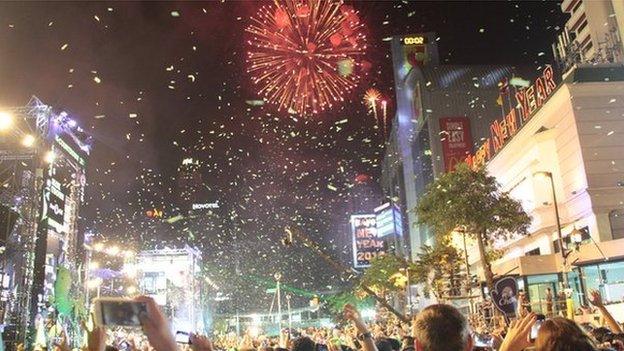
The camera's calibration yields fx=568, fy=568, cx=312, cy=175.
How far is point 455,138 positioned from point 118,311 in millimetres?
60441

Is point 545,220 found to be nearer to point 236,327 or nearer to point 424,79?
point 424,79

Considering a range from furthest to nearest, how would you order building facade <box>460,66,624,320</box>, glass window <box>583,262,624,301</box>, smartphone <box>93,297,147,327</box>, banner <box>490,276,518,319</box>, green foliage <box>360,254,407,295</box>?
green foliage <box>360,254,407,295</box>, building facade <box>460,66,624,320</box>, glass window <box>583,262,624,301</box>, banner <box>490,276,518,319</box>, smartphone <box>93,297,147,327</box>

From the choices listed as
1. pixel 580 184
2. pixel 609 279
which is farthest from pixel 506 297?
pixel 580 184

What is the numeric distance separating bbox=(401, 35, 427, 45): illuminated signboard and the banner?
74795mm

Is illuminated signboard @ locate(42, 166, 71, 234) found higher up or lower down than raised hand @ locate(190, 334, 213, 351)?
higher up

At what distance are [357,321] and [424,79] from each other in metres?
69.4

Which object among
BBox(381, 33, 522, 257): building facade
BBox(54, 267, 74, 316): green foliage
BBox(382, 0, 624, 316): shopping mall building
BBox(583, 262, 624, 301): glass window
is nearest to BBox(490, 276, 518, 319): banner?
BBox(382, 0, 624, 316): shopping mall building

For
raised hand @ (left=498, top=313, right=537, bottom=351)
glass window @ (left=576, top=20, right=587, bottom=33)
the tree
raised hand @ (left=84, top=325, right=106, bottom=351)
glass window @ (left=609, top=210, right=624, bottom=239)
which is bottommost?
raised hand @ (left=498, top=313, right=537, bottom=351)

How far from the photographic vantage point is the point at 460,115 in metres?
65.3

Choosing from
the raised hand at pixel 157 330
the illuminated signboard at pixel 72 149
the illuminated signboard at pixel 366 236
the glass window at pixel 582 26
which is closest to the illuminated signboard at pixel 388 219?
the illuminated signboard at pixel 366 236

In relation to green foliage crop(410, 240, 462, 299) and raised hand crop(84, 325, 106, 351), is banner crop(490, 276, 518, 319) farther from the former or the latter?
green foliage crop(410, 240, 462, 299)

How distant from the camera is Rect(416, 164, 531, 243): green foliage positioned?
88.5 ft

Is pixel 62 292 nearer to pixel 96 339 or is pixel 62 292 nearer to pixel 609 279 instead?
pixel 609 279

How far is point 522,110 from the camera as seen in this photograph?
118 feet
